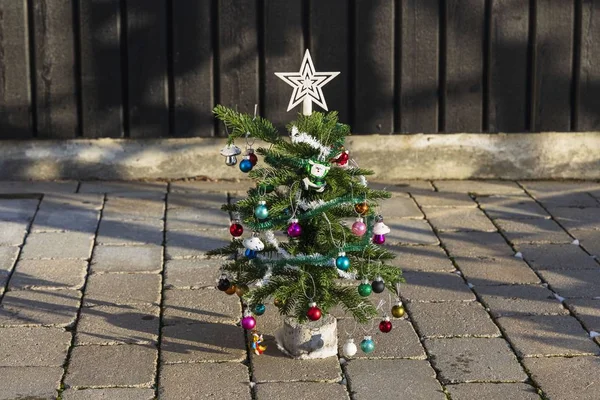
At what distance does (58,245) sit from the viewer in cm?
666

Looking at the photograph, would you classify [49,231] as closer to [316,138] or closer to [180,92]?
[180,92]

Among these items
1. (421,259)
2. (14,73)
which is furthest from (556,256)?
(14,73)

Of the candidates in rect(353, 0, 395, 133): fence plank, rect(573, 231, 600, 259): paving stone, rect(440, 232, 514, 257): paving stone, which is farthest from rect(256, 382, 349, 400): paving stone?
rect(353, 0, 395, 133): fence plank

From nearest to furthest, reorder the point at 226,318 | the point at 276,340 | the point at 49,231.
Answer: the point at 276,340
the point at 226,318
the point at 49,231

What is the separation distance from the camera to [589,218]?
290 inches

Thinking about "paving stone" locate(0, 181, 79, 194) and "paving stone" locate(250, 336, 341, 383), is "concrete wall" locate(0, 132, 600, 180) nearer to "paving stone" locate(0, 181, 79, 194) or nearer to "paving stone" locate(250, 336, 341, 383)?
"paving stone" locate(0, 181, 79, 194)

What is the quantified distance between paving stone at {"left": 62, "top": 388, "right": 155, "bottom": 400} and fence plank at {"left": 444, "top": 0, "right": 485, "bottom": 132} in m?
3.97

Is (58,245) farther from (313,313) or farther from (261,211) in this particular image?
(313,313)

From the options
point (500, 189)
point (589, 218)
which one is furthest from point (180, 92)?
point (589, 218)

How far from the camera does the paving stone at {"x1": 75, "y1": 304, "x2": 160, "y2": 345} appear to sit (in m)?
5.33

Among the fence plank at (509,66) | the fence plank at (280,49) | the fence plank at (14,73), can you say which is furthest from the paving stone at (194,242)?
the fence plank at (509,66)

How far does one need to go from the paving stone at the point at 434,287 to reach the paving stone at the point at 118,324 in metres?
1.32

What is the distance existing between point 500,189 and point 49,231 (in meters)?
3.11

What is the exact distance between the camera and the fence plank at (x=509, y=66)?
798cm
